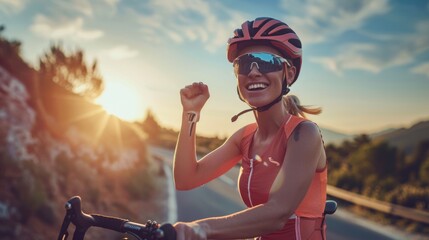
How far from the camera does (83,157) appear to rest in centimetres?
1529

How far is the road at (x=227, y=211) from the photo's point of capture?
41.5 ft

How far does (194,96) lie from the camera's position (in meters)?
2.54

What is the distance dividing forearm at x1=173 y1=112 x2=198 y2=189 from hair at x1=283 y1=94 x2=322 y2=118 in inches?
25.9

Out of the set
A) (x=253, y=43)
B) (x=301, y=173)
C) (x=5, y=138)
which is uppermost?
(x=5, y=138)

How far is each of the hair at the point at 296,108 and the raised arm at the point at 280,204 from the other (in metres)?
0.47

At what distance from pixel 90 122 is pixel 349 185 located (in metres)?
13.4

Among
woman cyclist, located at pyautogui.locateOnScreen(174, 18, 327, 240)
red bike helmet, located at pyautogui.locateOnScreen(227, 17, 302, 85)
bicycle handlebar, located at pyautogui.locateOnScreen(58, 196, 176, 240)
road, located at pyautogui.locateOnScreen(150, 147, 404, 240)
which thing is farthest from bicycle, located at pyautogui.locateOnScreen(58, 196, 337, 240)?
road, located at pyautogui.locateOnScreen(150, 147, 404, 240)

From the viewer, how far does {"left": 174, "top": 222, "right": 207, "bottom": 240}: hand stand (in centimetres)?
152

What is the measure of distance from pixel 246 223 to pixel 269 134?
0.95m

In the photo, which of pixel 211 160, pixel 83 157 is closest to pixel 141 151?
pixel 83 157

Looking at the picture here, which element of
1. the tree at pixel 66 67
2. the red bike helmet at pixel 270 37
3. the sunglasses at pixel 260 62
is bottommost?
the sunglasses at pixel 260 62

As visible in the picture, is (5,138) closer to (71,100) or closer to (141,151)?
(71,100)

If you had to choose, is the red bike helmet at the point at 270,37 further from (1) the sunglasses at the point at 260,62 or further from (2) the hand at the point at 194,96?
(2) the hand at the point at 194,96

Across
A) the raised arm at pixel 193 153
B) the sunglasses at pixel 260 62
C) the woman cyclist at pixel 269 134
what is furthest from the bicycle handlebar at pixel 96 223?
the sunglasses at pixel 260 62
